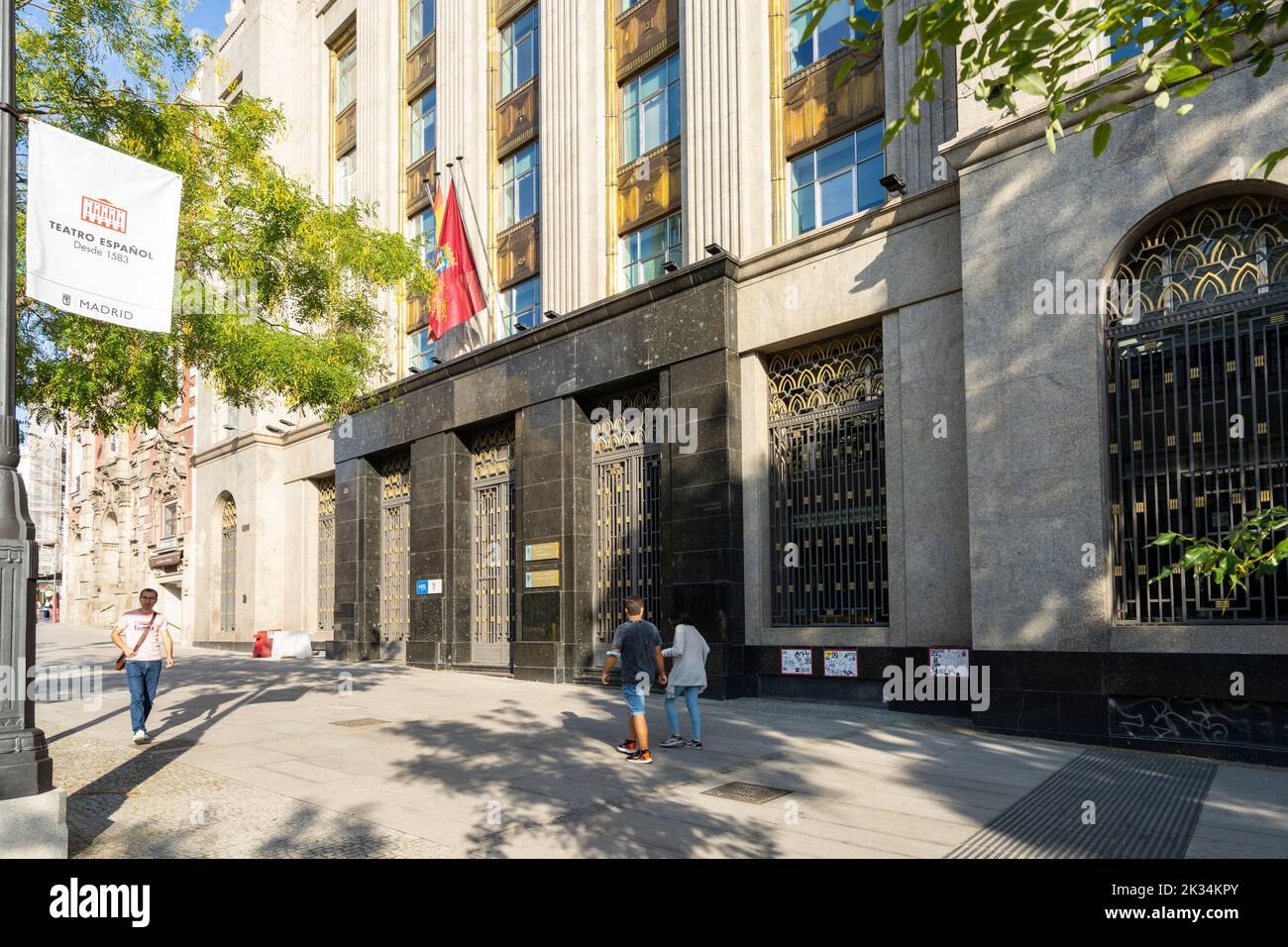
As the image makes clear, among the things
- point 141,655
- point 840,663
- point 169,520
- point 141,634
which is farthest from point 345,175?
point 840,663

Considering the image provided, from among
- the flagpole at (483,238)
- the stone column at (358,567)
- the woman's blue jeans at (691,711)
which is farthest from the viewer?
the stone column at (358,567)

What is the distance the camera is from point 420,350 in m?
25.1

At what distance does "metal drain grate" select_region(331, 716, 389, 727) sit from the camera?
12.4 m

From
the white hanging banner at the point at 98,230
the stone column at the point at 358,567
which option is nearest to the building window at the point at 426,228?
the stone column at the point at 358,567

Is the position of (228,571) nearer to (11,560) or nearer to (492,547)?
(492,547)

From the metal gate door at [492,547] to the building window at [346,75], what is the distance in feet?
46.2

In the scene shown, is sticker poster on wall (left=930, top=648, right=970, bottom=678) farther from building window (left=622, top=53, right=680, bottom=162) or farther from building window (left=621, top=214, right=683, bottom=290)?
building window (left=622, top=53, right=680, bottom=162)

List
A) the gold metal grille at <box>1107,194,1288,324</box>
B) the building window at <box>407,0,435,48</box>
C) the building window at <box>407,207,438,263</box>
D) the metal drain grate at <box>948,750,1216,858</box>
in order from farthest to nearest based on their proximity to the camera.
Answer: the building window at <box>407,0,435,48</box>, the building window at <box>407,207,438,263</box>, the gold metal grille at <box>1107,194,1288,324</box>, the metal drain grate at <box>948,750,1216,858</box>

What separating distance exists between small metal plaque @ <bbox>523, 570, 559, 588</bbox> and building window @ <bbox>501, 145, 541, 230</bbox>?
8339 mm

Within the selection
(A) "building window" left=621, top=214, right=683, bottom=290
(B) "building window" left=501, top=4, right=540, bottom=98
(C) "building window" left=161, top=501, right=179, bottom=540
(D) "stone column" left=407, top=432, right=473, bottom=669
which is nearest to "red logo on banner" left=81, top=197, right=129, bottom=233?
(A) "building window" left=621, top=214, right=683, bottom=290

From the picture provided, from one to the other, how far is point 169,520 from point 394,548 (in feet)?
63.2

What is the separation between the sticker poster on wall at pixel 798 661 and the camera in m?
14.7

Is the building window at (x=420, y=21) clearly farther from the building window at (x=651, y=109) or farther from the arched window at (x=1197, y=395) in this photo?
the arched window at (x=1197, y=395)
